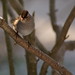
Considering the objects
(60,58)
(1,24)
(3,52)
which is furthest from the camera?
(3,52)

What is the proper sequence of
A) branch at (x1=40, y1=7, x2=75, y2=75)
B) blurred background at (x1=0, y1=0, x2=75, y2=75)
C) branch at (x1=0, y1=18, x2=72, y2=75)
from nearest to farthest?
branch at (x1=0, y1=18, x2=72, y2=75)
branch at (x1=40, y1=7, x2=75, y2=75)
blurred background at (x1=0, y1=0, x2=75, y2=75)

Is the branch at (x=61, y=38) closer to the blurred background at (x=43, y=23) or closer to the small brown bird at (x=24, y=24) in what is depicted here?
the small brown bird at (x=24, y=24)

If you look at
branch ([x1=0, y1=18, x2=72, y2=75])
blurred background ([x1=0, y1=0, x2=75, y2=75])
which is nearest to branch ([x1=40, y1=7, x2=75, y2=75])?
branch ([x1=0, y1=18, x2=72, y2=75])

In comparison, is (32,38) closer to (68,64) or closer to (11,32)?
(11,32)

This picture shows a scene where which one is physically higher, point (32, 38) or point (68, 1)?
point (68, 1)

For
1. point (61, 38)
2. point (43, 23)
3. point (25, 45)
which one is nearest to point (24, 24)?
point (25, 45)

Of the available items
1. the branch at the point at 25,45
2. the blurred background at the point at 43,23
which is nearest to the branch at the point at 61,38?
the branch at the point at 25,45

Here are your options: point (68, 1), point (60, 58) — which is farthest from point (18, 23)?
point (68, 1)

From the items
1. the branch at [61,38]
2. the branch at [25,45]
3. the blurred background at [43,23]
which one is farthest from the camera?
the blurred background at [43,23]

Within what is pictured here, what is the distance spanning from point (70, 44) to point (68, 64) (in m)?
0.67

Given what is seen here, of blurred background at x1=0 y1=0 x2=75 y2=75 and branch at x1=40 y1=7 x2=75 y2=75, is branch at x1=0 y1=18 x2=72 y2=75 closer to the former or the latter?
branch at x1=40 y1=7 x2=75 y2=75

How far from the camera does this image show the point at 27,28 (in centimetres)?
87

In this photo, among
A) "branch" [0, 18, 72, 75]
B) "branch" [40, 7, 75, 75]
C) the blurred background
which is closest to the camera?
"branch" [0, 18, 72, 75]

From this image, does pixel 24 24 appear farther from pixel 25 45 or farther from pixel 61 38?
pixel 61 38
